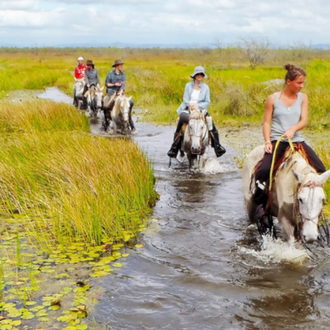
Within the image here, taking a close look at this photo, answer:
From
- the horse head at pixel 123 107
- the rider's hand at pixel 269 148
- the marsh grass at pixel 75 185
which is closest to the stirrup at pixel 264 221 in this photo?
the rider's hand at pixel 269 148

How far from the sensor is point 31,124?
546 inches

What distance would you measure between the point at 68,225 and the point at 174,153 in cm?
499

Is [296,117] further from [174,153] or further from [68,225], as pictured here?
[174,153]

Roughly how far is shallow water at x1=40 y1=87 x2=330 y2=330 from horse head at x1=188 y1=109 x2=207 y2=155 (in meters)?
2.17

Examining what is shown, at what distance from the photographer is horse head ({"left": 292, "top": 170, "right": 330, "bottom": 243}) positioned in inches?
196

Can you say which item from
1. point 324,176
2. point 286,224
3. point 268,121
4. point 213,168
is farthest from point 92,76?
point 324,176

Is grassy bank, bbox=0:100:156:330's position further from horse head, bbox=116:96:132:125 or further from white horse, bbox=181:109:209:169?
horse head, bbox=116:96:132:125

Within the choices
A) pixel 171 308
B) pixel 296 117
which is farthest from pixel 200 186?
pixel 171 308

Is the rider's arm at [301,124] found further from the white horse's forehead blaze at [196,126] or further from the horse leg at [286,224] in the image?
the white horse's forehead blaze at [196,126]

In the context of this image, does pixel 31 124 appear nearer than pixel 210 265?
No

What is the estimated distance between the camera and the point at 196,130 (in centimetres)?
1019

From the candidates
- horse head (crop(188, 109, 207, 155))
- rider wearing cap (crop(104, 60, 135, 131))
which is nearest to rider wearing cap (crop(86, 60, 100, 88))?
rider wearing cap (crop(104, 60, 135, 131))

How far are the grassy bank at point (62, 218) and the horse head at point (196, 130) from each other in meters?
1.59

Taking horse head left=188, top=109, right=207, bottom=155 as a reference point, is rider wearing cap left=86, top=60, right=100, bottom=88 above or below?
above
